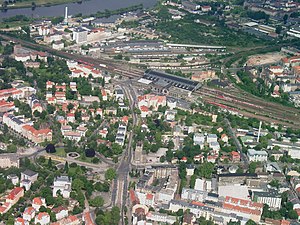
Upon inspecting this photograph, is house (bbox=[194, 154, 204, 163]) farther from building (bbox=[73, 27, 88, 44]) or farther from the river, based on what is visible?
the river

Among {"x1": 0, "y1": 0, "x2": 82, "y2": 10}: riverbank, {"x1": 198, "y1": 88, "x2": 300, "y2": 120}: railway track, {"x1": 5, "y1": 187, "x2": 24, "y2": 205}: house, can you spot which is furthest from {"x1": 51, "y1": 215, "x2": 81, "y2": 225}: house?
{"x1": 0, "y1": 0, "x2": 82, "y2": 10}: riverbank

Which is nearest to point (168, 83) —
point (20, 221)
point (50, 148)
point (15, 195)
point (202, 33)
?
point (50, 148)

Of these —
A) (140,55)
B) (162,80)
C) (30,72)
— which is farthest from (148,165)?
(140,55)

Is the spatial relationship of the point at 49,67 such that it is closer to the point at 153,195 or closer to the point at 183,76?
the point at 183,76

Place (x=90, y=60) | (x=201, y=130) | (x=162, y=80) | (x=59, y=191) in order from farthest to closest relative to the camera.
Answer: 1. (x=90, y=60)
2. (x=162, y=80)
3. (x=201, y=130)
4. (x=59, y=191)

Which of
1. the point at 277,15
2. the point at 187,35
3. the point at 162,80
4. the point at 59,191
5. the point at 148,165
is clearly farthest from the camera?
the point at 277,15

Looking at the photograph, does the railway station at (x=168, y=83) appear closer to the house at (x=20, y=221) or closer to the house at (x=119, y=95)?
the house at (x=119, y=95)
